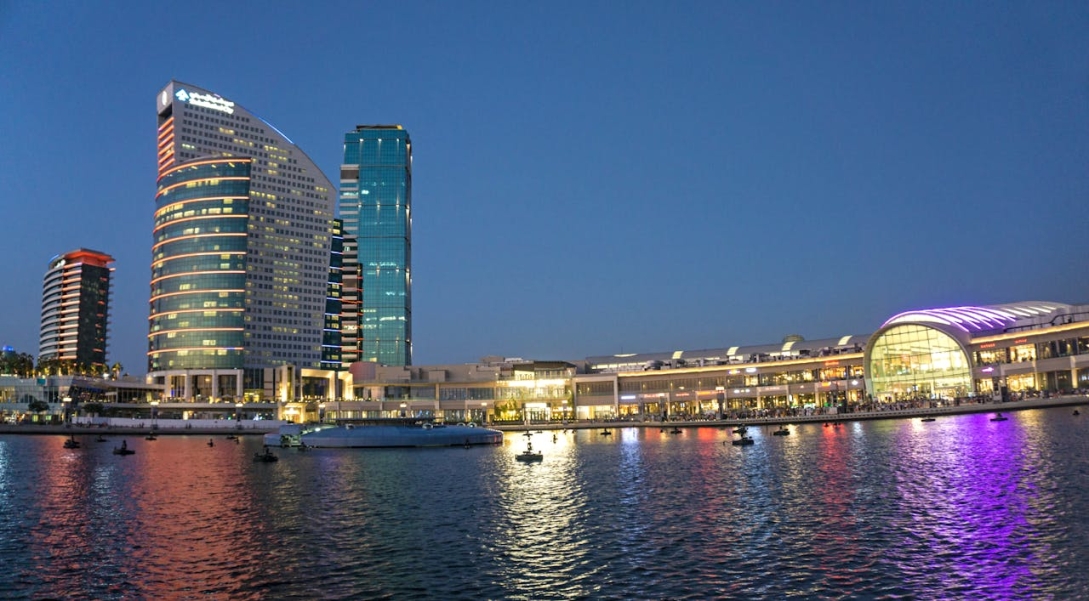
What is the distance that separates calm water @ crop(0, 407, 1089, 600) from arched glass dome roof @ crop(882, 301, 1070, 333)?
316ft

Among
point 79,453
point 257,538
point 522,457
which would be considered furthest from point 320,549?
point 79,453

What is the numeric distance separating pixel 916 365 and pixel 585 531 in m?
151

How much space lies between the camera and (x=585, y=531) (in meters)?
39.7

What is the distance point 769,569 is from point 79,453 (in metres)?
113

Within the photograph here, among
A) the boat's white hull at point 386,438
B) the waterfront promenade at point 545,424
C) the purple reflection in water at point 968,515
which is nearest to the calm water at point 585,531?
the purple reflection in water at point 968,515

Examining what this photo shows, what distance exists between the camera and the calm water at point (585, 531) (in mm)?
29016

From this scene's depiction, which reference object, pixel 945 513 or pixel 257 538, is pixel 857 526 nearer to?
pixel 945 513

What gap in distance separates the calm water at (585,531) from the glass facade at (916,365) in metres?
93.6

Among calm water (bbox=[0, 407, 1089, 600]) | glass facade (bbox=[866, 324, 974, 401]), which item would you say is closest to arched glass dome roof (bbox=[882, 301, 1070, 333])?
glass facade (bbox=[866, 324, 974, 401])

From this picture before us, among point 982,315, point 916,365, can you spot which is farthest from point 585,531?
point 982,315

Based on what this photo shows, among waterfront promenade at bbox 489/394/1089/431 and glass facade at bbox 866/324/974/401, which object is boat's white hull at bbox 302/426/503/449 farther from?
glass facade at bbox 866/324/974/401

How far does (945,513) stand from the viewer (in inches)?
1594

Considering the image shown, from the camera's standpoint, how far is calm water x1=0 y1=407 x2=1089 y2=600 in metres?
29.0

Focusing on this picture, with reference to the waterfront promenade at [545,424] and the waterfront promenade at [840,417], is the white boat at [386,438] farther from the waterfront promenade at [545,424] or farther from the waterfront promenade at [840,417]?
the waterfront promenade at [840,417]
